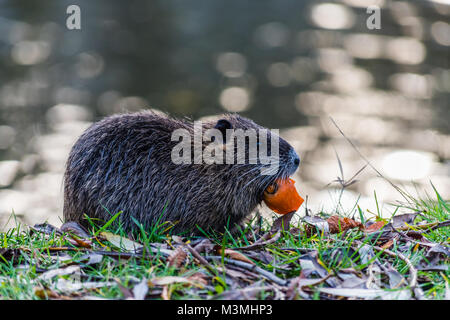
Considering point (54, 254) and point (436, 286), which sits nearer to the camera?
point (436, 286)

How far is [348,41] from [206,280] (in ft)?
42.0

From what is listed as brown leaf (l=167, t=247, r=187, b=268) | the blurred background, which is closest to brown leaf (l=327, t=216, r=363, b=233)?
brown leaf (l=167, t=247, r=187, b=268)

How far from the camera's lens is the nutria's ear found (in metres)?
4.71

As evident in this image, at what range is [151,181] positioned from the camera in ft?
14.6

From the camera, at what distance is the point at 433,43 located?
14430 millimetres

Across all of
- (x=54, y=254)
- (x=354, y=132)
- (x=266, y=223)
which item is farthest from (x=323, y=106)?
(x=54, y=254)

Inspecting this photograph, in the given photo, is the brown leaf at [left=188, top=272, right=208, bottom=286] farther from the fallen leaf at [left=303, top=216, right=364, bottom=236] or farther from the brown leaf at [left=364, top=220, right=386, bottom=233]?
the brown leaf at [left=364, top=220, right=386, bottom=233]

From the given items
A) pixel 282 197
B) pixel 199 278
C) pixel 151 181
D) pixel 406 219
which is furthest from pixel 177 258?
pixel 406 219

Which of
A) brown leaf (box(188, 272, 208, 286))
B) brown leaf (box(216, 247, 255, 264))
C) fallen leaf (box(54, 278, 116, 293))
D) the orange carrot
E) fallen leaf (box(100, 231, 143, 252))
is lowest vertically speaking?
fallen leaf (box(54, 278, 116, 293))

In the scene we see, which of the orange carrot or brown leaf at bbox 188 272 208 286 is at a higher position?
the orange carrot

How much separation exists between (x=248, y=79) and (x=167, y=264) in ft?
34.2

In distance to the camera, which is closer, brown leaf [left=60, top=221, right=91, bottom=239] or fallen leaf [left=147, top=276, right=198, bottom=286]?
fallen leaf [left=147, top=276, right=198, bottom=286]

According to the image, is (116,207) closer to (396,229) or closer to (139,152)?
(139,152)

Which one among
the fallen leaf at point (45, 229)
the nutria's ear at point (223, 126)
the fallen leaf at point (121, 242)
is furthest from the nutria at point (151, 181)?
the fallen leaf at point (121, 242)
